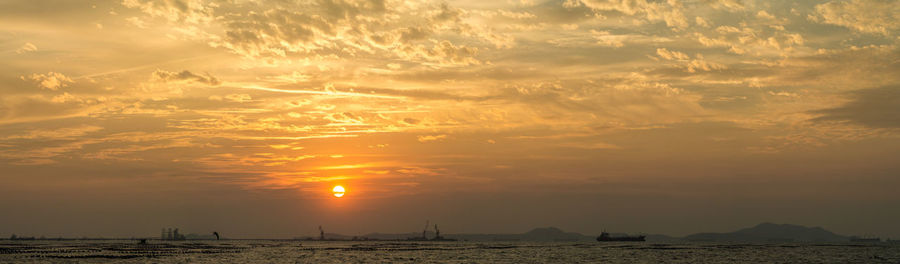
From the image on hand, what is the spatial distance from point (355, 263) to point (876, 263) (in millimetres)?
107086

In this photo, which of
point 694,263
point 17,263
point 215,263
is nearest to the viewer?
point 17,263

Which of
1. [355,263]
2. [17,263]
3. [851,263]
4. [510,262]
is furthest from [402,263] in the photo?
[851,263]


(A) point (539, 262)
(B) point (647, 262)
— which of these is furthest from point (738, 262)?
(A) point (539, 262)

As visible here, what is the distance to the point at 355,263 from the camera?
140 meters

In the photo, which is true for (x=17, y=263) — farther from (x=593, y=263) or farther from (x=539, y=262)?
(x=593, y=263)

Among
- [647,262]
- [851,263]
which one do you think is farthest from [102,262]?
[851,263]

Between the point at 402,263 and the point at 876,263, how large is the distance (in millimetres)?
98003

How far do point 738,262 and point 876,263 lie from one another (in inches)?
1079

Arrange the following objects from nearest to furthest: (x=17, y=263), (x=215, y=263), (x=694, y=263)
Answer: (x=17, y=263)
(x=215, y=263)
(x=694, y=263)

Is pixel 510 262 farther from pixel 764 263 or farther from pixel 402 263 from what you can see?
pixel 764 263

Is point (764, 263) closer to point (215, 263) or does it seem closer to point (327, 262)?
point (327, 262)

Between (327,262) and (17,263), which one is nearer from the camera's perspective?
(17,263)

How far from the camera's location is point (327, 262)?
146 m

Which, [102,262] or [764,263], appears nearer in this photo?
[102,262]
